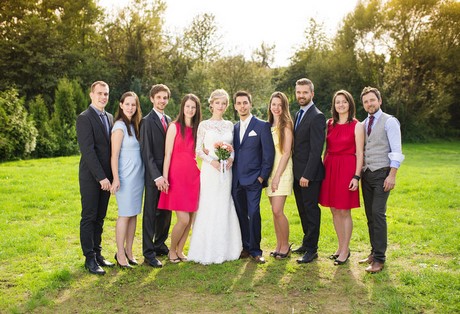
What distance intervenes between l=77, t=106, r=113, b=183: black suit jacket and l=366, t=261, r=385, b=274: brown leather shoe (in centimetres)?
365

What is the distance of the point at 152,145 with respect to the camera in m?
5.96

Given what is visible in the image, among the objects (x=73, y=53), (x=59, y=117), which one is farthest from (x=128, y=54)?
(x=59, y=117)

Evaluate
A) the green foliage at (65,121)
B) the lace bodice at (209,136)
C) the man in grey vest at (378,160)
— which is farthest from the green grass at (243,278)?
the green foliage at (65,121)

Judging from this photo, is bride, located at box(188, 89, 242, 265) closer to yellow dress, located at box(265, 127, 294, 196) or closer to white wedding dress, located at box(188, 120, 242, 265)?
white wedding dress, located at box(188, 120, 242, 265)

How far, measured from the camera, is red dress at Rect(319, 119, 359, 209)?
19.5 ft

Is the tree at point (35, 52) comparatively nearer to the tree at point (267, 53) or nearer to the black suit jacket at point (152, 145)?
the tree at point (267, 53)

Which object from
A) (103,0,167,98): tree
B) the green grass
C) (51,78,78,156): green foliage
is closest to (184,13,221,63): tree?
(103,0,167,98): tree

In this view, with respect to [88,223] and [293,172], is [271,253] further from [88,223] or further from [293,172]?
[88,223]

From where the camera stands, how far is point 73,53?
31.7 meters

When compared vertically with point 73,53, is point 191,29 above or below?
above

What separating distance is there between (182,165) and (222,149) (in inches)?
24.4

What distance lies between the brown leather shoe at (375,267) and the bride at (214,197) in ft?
6.45

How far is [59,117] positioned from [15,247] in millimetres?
16500

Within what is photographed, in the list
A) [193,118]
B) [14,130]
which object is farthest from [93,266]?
[14,130]
